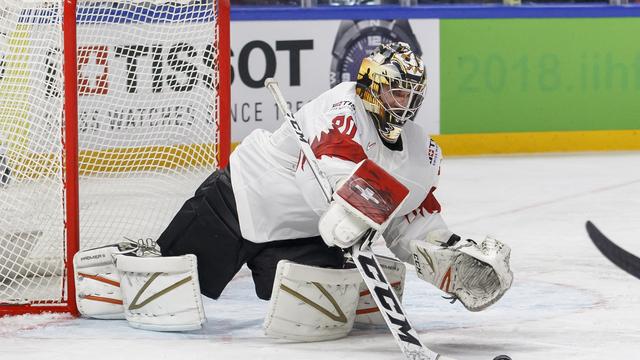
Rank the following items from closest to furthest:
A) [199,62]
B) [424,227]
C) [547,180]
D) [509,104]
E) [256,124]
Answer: [424,227], [199,62], [547,180], [256,124], [509,104]

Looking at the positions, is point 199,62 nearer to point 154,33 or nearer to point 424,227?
point 154,33

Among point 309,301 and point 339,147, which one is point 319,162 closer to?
point 339,147

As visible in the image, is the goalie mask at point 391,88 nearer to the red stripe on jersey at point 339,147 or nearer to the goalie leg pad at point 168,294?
the red stripe on jersey at point 339,147

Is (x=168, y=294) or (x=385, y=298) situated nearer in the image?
(x=385, y=298)

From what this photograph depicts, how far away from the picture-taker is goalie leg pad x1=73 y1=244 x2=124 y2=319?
11.8 ft

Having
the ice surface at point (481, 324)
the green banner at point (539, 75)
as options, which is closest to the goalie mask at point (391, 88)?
the ice surface at point (481, 324)

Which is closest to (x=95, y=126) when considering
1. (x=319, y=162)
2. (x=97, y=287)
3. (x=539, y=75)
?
(x=97, y=287)

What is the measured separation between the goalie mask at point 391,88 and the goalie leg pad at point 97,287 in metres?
0.83

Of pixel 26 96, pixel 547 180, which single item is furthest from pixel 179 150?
pixel 547 180

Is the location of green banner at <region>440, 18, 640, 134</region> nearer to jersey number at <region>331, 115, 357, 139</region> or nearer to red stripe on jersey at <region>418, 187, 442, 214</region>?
red stripe on jersey at <region>418, 187, 442, 214</region>

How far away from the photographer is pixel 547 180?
7.01 metres

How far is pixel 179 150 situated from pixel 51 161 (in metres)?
0.51

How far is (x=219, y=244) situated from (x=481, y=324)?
72 cm

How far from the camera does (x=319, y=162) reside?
314 centimetres
